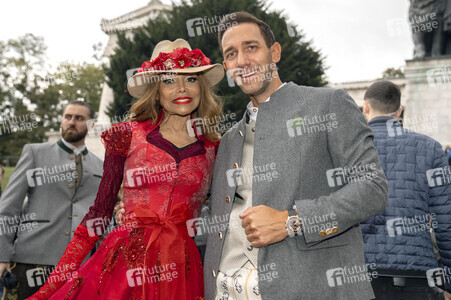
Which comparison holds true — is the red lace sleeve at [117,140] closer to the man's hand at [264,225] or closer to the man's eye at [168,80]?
the man's eye at [168,80]

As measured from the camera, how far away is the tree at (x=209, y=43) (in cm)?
2427

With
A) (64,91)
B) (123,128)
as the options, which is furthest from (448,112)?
(64,91)

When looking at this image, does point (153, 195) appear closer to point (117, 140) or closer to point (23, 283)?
point (117, 140)

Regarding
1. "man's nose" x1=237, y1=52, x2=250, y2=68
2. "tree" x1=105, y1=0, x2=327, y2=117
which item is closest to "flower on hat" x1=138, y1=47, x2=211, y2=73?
"man's nose" x1=237, y1=52, x2=250, y2=68

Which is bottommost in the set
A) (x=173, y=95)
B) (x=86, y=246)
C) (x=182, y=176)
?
(x=86, y=246)

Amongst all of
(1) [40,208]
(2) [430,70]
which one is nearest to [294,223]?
(1) [40,208]

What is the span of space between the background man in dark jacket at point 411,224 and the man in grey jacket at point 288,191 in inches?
65.8

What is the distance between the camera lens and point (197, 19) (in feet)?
85.2

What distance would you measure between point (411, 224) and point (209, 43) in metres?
21.5

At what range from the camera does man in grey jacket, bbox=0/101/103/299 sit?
5578 millimetres

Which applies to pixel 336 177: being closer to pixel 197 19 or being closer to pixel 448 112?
pixel 448 112

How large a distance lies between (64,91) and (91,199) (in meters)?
55.7

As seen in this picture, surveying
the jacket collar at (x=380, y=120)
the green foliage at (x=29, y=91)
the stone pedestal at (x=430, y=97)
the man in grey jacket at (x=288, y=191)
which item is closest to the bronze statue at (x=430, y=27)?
the stone pedestal at (x=430, y=97)

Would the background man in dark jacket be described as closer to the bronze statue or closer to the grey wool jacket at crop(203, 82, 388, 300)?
the grey wool jacket at crop(203, 82, 388, 300)
